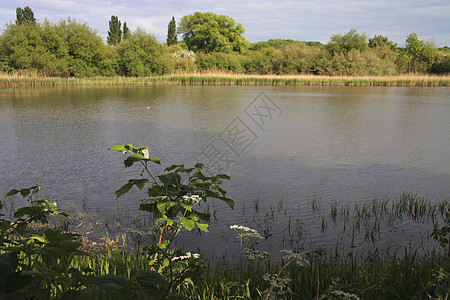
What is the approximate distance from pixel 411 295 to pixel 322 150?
571 cm

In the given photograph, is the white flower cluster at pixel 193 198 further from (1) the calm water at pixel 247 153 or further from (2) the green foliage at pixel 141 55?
(2) the green foliage at pixel 141 55

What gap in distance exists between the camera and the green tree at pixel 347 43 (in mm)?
43688

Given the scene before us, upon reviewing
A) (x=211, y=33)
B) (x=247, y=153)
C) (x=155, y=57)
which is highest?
(x=211, y=33)

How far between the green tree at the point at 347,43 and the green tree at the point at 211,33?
1598 cm

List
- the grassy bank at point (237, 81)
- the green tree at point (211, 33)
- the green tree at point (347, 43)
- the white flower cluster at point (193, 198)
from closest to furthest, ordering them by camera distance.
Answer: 1. the white flower cluster at point (193, 198)
2. the grassy bank at point (237, 81)
3. the green tree at point (347, 43)
4. the green tree at point (211, 33)

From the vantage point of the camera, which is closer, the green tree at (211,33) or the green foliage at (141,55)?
the green foliage at (141,55)

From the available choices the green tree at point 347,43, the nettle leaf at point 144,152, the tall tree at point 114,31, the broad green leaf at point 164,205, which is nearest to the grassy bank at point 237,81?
the green tree at point 347,43

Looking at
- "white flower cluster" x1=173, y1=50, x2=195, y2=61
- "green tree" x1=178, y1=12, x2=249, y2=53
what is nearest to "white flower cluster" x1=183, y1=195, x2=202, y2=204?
"white flower cluster" x1=173, y1=50, x2=195, y2=61

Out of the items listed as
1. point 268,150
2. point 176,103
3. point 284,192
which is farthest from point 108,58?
point 284,192

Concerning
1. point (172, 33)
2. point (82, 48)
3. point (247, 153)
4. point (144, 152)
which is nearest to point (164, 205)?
point (144, 152)

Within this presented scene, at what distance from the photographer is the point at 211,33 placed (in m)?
55.2

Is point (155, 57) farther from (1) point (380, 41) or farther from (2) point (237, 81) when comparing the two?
(1) point (380, 41)

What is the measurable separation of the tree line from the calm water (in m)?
22.8

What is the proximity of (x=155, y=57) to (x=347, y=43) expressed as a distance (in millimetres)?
21753
